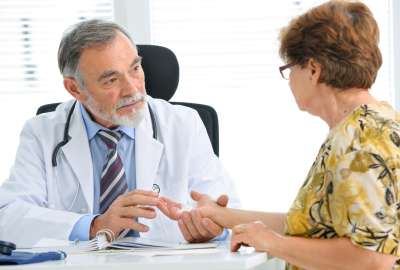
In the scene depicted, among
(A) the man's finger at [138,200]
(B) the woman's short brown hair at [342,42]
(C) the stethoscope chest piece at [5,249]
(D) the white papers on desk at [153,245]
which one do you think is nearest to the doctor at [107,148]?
(A) the man's finger at [138,200]

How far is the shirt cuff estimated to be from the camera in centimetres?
238

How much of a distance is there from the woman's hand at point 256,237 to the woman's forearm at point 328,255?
0.05 feet

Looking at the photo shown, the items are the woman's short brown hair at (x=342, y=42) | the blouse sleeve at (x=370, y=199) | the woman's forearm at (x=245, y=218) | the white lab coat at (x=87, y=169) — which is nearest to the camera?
the blouse sleeve at (x=370, y=199)

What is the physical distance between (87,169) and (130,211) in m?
0.46

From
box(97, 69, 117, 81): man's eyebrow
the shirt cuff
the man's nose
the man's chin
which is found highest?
box(97, 69, 117, 81): man's eyebrow

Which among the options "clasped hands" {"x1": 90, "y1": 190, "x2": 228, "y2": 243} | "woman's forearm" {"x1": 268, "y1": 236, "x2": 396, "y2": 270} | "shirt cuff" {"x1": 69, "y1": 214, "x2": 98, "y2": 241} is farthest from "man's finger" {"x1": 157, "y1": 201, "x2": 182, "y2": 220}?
"woman's forearm" {"x1": 268, "y1": 236, "x2": 396, "y2": 270}

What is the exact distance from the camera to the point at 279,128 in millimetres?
3955

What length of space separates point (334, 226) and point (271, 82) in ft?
7.62

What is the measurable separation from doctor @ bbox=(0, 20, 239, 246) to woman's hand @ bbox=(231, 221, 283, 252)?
0.73 m

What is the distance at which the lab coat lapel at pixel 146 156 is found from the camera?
2678 mm

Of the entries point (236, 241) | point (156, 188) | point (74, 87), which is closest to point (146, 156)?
point (156, 188)

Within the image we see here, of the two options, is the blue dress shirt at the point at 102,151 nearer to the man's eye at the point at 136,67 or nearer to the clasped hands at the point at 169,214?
the man's eye at the point at 136,67

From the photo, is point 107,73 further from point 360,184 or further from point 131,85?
point 360,184

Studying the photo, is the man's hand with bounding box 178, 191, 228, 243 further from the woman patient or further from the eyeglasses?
the eyeglasses
